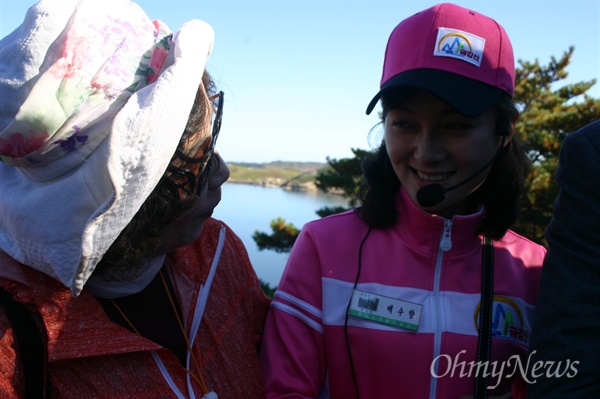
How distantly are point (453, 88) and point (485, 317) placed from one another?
704 millimetres

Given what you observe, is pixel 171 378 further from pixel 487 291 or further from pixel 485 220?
pixel 485 220

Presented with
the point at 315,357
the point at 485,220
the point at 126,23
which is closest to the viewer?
the point at 126,23

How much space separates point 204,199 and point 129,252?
272mm

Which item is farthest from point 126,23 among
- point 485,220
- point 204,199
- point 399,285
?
point 485,220

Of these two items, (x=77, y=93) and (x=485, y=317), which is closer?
(x=77, y=93)

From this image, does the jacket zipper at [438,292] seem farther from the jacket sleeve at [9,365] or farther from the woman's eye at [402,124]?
the jacket sleeve at [9,365]

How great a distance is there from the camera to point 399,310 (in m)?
1.75

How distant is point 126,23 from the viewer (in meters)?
1.43

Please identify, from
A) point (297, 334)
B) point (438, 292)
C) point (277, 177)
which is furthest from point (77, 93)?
point (277, 177)

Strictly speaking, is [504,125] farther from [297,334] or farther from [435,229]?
[297,334]

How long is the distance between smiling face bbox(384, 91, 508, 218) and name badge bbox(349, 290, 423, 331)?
0.33 m

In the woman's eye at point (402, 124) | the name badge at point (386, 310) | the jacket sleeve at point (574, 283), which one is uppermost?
the woman's eye at point (402, 124)

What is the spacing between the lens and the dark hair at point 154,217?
58.9 inches

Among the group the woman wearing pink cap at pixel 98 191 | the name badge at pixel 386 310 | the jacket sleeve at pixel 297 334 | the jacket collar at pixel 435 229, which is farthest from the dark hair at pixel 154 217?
the jacket collar at pixel 435 229
